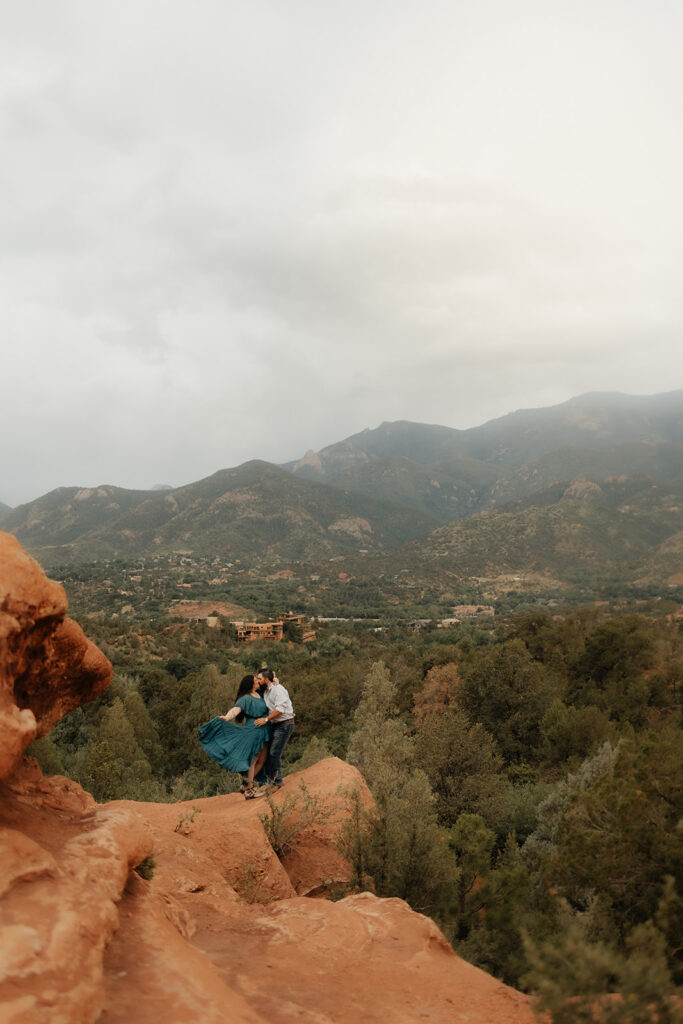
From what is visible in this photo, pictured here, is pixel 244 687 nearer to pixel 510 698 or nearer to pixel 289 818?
pixel 289 818

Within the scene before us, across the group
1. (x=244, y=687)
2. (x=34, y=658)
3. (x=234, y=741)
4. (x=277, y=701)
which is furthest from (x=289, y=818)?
(x=34, y=658)

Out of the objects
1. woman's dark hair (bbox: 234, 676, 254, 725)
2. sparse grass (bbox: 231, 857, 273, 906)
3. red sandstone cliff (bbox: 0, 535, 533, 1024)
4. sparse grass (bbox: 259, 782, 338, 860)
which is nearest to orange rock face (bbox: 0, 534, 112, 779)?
red sandstone cliff (bbox: 0, 535, 533, 1024)

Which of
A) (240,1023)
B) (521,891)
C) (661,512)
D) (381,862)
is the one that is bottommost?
(661,512)

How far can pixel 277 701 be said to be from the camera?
1041 cm

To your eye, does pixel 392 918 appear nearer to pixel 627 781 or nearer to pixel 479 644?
pixel 627 781

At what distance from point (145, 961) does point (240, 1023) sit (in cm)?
106

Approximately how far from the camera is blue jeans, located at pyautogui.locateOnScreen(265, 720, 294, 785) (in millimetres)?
10711

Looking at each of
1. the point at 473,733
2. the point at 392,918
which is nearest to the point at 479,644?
the point at 473,733

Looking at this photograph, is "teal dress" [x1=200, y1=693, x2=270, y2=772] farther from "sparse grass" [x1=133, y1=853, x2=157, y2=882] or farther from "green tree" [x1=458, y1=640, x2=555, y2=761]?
"green tree" [x1=458, y1=640, x2=555, y2=761]

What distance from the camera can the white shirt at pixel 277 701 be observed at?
10414mm

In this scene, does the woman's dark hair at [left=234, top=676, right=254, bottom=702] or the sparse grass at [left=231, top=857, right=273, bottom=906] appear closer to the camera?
the sparse grass at [left=231, top=857, right=273, bottom=906]

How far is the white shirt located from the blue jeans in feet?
0.71

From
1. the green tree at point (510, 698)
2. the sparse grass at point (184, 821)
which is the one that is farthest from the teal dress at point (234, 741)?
the green tree at point (510, 698)

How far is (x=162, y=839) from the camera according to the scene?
9.16m
